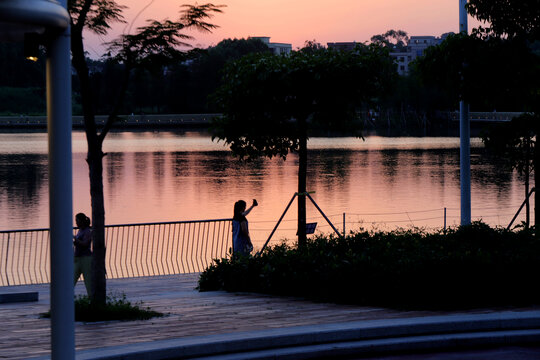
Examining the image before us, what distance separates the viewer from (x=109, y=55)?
1250 cm

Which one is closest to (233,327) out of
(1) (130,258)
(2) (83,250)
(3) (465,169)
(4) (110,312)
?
(4) (110,312)

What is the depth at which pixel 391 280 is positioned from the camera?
11109 mm

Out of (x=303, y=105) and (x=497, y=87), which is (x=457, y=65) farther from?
(x=303, y=105)

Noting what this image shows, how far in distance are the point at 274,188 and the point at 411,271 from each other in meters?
41.7

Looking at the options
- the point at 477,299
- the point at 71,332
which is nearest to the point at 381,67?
the point at 477,299

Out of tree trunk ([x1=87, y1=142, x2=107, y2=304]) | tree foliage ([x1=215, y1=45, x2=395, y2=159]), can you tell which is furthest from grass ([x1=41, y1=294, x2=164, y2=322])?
tree foliage ([x1=215, y1=45, x2=395, y2=159])

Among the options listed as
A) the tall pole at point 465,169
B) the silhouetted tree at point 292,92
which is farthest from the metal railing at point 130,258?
the tall pole at point 465,169

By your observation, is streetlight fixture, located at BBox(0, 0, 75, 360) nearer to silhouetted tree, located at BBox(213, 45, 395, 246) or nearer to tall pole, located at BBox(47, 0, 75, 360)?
tall pole, located at BBox(47, 0, 75, 360)

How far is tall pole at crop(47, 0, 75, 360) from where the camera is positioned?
614 centimetres

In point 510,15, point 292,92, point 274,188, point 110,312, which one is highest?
point 510,15

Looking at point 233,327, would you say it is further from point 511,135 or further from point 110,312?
point 511,135

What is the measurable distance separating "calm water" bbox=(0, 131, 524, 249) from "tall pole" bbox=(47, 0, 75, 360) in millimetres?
16585

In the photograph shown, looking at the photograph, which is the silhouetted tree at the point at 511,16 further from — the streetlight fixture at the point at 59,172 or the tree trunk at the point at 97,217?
the streetlight fixture at the point at 59,172

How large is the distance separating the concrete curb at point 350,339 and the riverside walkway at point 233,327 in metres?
0.01
